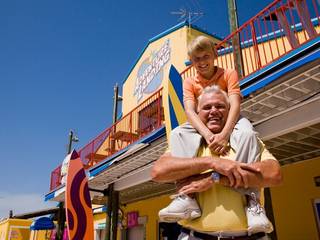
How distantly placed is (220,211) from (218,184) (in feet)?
0.51

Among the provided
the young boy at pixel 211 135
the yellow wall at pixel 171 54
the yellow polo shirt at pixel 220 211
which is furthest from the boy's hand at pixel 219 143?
the yellow wall at pixel 171 54

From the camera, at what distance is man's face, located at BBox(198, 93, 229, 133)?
1.92 m

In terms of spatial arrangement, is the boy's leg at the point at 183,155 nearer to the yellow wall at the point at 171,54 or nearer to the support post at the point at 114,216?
the support post at the point at 114,216

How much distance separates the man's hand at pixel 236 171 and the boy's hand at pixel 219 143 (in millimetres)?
173

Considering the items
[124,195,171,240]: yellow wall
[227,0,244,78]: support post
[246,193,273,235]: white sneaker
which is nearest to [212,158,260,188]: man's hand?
[246,193,273,235]: white sneaker

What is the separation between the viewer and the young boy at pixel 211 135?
1.65m

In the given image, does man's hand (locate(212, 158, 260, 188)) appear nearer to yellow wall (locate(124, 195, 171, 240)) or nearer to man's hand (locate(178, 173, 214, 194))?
man's hand (locate(178, 173, 214, 194))

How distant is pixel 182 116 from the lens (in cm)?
272

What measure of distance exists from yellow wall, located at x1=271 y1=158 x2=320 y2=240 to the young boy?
20.6 ft

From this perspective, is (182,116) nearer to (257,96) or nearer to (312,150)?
(257,96)

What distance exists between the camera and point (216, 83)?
2.32 meters

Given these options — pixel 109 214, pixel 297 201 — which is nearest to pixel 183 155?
pixel 297 201

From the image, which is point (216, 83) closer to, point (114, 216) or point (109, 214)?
point (114, 216)

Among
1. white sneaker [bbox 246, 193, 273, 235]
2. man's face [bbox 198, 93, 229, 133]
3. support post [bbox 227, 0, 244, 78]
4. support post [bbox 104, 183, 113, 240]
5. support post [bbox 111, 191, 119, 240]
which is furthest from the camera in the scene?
support post [bbox 104, 183, 113, 240]
